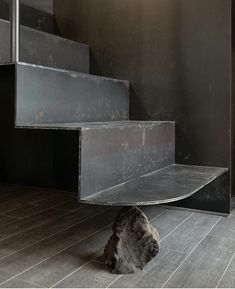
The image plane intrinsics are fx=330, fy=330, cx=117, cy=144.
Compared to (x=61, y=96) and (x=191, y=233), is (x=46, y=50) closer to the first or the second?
(x=61, y=96)

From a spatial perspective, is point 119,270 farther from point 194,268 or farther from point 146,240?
point 194,268

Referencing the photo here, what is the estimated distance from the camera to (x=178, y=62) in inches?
85.6

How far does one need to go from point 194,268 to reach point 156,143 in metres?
0.74

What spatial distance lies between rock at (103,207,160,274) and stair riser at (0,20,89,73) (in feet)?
4.17

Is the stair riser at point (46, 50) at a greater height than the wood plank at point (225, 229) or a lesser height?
greater

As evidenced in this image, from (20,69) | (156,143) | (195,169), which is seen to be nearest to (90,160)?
(20,69)

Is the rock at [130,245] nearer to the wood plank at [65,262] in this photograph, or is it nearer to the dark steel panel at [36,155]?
the wood plank at [65,262]

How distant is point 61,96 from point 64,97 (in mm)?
25

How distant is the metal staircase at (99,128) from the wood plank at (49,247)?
0.39 meters

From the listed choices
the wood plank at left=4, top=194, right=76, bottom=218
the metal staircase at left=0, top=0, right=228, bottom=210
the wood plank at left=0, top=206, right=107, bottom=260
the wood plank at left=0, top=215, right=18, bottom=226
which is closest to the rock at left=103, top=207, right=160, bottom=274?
the metal staircase at left=0, top=0, right=228, bottom=210

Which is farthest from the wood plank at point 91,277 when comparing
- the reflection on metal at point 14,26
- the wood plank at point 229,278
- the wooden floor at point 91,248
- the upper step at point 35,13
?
the upper step at point 35,13

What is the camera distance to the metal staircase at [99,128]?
1.27 m

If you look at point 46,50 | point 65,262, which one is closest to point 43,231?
point 65,262

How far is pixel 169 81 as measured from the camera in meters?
2.21
